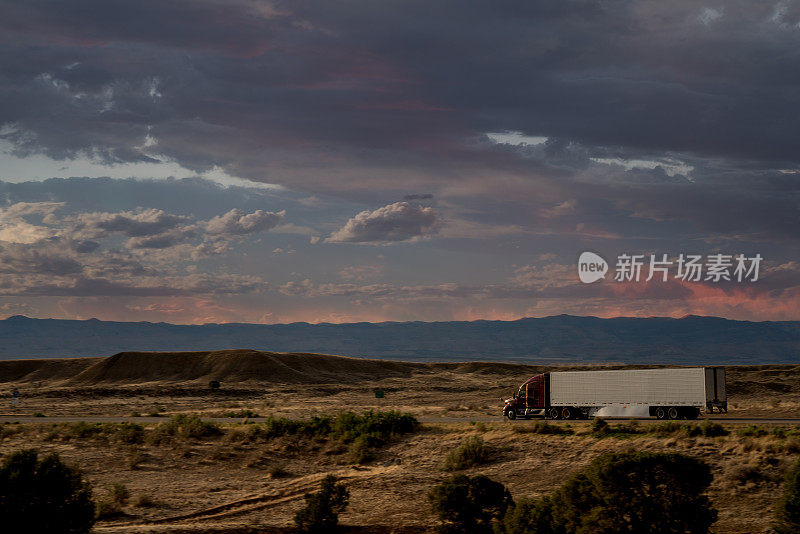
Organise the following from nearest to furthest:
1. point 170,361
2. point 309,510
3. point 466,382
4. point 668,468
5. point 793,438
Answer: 1. point 668,468
2. point 309,510
3. point 793,438
4. point 466,382
5. point 170,361

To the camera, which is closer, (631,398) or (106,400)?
(631,398)

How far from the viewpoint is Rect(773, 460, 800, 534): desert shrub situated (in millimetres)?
20531

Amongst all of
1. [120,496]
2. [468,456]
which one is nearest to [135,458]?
[120,496]

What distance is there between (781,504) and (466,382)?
94.6m

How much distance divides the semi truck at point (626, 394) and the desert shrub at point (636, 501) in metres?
24.4

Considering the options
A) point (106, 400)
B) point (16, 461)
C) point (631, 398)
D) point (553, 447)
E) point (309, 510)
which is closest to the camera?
point (16, 461)

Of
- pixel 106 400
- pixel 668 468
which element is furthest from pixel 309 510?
pixel 106 400

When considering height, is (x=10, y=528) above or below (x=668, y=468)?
below

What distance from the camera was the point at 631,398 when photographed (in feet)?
146

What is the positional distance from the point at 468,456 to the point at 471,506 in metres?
11.0

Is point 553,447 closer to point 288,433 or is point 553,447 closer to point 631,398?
point 631,398

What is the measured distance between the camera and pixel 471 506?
75.9 feet

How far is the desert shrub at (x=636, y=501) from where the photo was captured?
20.0m

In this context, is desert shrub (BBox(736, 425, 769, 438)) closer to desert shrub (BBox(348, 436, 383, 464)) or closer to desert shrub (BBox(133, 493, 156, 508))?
desert shrub (BBox(348, 436, 383, 464))
